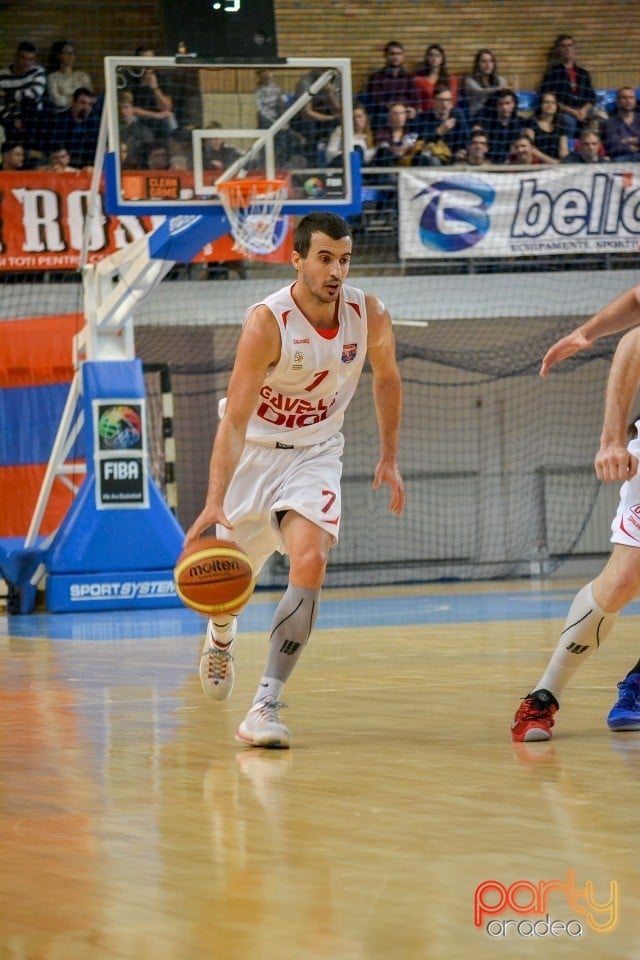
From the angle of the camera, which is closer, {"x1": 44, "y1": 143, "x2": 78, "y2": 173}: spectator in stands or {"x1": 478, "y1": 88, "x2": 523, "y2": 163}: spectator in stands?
{"x1": 44, "y1": 143, "x2": 78, "y2": 173}: spectator in stands

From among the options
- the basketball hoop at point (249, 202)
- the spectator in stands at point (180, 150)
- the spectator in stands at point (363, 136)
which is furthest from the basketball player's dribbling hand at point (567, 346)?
the spectator in stands at point (363, 136)

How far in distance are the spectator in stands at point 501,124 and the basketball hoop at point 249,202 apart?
676 cm

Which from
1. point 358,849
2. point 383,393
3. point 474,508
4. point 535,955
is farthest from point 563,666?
point 474,508

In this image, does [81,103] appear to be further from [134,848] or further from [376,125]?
[134,848]

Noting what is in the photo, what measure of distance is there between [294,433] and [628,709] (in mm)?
1671

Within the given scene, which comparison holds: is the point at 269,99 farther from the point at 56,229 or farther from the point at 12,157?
the point at 12,157

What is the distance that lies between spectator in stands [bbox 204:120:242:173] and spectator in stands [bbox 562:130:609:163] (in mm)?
7079

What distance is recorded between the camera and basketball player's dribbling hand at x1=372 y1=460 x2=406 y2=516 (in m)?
5.58

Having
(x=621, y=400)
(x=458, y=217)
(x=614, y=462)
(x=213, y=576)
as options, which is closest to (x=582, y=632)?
(x=614, y=462)

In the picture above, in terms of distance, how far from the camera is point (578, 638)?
4.87 metres

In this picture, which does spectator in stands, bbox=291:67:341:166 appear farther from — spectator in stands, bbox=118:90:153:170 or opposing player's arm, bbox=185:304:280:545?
opposing player's arm, bbox=185:304:280:545

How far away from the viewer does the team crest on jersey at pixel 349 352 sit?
547 cm

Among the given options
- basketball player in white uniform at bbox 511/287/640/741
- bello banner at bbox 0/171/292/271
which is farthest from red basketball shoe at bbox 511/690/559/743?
bello banner at bbox 0/171/292/271

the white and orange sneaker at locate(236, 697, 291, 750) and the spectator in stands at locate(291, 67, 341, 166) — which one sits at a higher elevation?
the spectator in stands at locate(291, 67, 341, 166)
